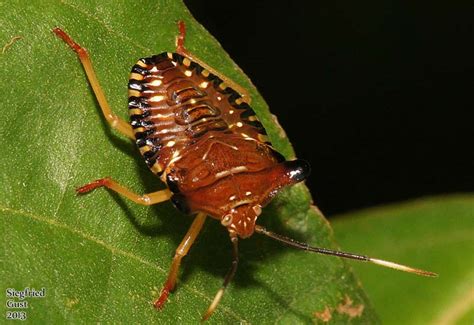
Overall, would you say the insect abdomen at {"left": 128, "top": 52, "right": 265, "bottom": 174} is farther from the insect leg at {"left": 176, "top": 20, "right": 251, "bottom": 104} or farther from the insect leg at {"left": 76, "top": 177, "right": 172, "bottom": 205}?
the insect leg at {"left": 76, "top": 177, "right": 172, "bottom": 205}

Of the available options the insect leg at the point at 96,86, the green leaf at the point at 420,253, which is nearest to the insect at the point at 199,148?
the insect leg at the point at 96,86

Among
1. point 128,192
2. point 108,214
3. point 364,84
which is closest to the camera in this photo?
point 108,214

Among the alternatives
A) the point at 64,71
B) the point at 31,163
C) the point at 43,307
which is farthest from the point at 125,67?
the point at 43,307

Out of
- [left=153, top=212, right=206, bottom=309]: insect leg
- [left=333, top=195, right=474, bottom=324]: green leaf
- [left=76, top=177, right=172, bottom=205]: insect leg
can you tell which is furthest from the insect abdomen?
[left=333, top=195, right=474, bottom=324]: green leaf

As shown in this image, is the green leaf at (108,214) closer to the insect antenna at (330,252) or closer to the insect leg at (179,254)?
the insect leg at (179,254)

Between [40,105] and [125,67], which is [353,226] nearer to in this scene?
[125,67]

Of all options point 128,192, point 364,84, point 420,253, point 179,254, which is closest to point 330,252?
point 179,254

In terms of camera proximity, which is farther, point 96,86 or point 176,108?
point 176,108

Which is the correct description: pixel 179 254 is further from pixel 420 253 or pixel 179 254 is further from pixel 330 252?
pixel 420 253
